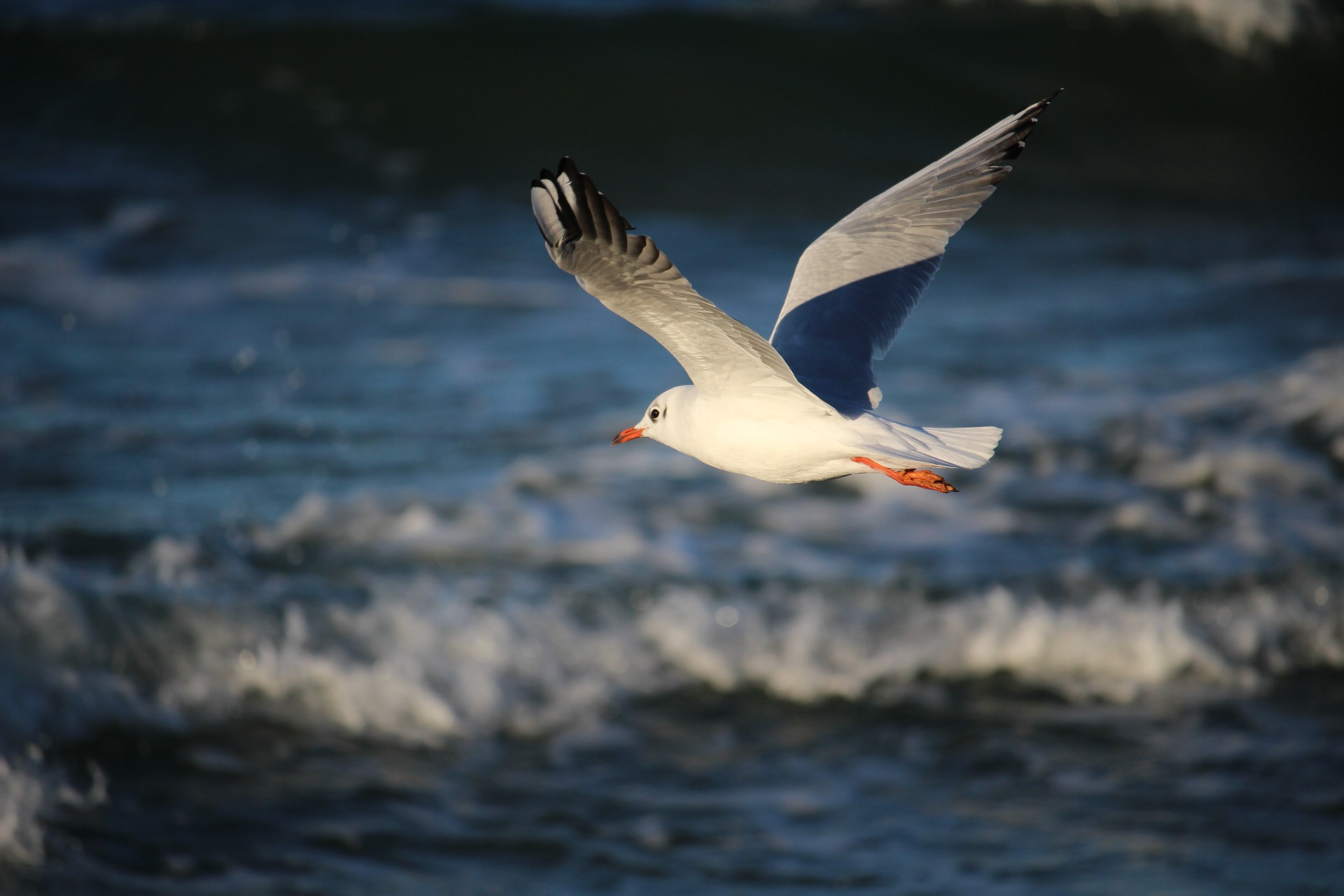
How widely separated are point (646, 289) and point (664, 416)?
80cm

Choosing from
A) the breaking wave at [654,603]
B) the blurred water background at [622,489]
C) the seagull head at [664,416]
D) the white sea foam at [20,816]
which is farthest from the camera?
the breaking wave at [654,603]

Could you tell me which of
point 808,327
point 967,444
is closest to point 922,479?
point 967,444

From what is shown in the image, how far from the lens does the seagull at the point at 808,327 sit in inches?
123

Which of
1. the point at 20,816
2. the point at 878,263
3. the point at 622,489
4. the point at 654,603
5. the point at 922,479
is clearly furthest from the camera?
the point at 622,489

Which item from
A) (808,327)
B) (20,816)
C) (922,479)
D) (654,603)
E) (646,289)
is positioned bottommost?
(20,816)

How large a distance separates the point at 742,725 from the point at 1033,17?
12249 mm

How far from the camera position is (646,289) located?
320 cm

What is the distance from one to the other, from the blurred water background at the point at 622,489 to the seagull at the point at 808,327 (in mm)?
2183

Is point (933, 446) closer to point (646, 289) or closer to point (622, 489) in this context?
point (646, 289)

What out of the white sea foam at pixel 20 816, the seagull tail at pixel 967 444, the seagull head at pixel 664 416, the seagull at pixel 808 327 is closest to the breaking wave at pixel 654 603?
the white sea foam at pixel 20 816

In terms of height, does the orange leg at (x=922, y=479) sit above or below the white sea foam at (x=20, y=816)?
above

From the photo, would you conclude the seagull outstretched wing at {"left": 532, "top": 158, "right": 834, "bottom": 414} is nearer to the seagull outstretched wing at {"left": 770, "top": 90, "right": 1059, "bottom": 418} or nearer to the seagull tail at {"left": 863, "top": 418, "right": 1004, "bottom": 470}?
the seagull tail at {"left": 863, "top": 418, "right": 1004, "bottom": 470}

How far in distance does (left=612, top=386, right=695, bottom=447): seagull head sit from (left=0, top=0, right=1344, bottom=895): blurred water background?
2.04 meters

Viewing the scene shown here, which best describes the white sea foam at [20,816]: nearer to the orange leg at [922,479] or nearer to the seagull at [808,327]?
the seagull at [808,327]
